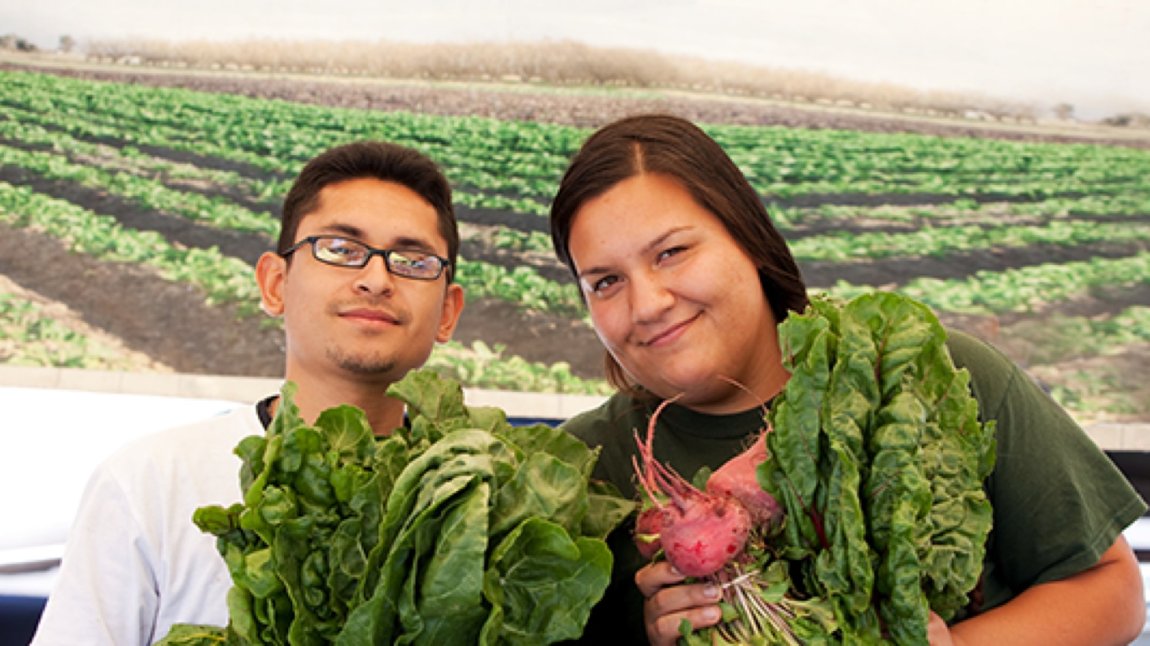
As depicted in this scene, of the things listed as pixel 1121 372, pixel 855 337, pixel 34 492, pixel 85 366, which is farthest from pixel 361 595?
pixel 1121 372

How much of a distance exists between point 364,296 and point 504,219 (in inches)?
220

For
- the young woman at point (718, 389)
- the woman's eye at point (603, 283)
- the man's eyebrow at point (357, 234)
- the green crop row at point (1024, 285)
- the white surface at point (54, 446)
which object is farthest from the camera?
the green crop row at point (1024, 285)

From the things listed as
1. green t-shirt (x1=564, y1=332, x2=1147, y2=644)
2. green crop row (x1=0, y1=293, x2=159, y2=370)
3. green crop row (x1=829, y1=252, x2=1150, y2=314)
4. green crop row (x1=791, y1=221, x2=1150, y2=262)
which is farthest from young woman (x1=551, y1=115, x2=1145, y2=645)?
green crop row (x1=0, y1=293, x2=159, y2=370)

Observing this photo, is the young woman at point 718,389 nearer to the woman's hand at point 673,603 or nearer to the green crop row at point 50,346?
the woman's hand at point 673,603

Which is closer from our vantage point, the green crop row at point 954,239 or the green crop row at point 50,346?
the green crop row at point 50,346

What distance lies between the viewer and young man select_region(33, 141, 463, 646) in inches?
70.1

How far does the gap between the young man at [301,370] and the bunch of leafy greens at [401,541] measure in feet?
1.56

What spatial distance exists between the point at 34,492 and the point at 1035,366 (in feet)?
20.0

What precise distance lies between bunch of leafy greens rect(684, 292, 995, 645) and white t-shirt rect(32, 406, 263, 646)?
0.90 metres

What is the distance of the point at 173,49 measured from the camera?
25.1ft

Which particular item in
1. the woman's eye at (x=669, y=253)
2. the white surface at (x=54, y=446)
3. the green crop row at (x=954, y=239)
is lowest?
the white surface at (x=54, y=446)

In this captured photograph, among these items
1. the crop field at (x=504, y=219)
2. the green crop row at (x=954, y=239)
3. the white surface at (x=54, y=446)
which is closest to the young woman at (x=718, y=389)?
the white surface at (x=54, y=446)

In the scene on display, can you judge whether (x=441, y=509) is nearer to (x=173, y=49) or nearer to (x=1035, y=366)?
(x=1035, y=366)

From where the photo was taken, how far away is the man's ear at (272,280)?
2168 millimetres
